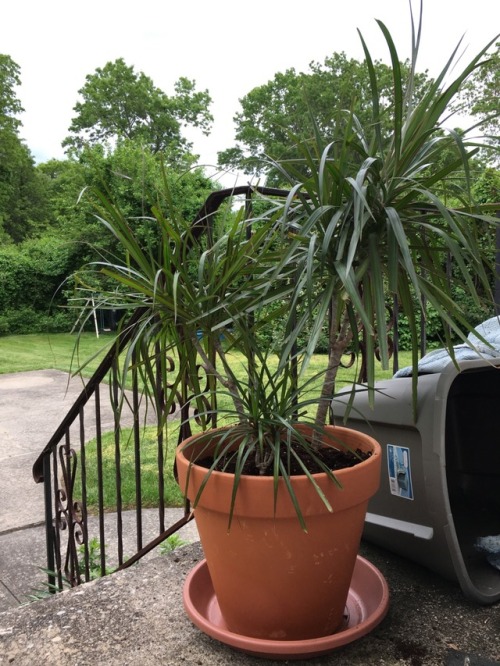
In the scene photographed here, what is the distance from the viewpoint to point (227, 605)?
1.15 metres

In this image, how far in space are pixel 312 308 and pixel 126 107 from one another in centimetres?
2765

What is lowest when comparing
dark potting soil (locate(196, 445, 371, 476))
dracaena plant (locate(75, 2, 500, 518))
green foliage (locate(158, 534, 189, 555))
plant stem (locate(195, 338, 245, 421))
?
green foliage (locate(158, 534, 189, 555))

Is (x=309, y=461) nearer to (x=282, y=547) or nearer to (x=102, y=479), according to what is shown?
(x=282, y=547)

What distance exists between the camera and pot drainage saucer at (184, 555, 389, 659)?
1.07 metres

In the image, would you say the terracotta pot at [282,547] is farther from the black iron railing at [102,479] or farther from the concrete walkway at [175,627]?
the black iron railing at [102,479]

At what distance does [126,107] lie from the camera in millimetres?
25656

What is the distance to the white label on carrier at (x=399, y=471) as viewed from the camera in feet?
4.17

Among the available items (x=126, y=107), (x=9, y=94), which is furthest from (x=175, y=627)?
(x=126, y=107)

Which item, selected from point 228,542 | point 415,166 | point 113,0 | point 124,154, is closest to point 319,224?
point 415,166

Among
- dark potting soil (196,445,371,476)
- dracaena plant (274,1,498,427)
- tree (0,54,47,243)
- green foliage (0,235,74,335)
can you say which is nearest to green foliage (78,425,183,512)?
dark potting soil (196,445,371,476)

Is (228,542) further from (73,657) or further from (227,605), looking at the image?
(73,657)

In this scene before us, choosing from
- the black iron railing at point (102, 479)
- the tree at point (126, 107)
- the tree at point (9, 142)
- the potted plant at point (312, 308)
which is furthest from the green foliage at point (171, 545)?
the tree at point (126, 107)

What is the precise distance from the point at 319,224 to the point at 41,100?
26681 millimetres

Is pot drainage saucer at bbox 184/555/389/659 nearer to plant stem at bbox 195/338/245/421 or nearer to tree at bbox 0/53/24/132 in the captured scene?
plant stem at bbox 195/338/245/421
